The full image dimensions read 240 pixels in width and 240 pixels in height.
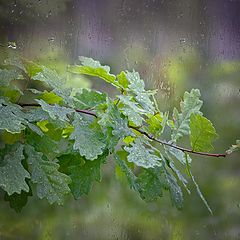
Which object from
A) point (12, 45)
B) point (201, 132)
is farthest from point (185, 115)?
point (12, 45)

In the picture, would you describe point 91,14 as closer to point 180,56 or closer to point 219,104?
point 180,56

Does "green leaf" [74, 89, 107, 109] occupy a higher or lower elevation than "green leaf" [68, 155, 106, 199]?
higher

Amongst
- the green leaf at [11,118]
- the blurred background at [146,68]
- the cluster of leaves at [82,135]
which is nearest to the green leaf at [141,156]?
the cluster of leaves at [82,135]

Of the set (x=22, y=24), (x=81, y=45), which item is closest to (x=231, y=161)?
(x=81, y=45)

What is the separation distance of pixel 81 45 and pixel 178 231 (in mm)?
412

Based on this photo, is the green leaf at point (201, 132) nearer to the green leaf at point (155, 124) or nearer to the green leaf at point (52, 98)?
the green leaf at point (155, 124)

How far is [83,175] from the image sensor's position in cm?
43

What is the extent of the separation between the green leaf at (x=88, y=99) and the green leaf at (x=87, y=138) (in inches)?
1.3

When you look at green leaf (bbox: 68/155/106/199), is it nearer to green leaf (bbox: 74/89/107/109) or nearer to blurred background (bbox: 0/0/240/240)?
green leaf (bbox: 74/89/107/109)

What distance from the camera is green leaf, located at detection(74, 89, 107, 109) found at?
44cm

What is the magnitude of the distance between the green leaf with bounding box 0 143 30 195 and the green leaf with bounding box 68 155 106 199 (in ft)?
0.20

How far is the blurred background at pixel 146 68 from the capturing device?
0.75 meters

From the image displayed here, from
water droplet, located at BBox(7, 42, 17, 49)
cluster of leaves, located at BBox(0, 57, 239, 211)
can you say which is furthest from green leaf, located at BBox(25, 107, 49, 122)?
water droplet, located at BBox(7, 42, 17, 49)

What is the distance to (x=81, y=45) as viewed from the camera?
78 cm
